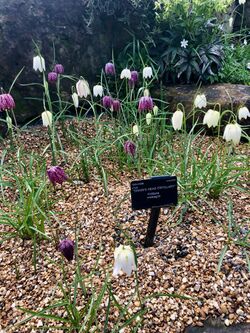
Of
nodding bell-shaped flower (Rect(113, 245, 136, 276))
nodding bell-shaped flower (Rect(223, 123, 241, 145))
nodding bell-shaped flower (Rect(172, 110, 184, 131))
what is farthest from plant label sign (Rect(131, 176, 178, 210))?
nodding bell-shaped flower (Rect(172, 110, 184, 131))

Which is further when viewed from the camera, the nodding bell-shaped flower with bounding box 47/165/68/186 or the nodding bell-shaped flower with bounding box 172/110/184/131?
the nodding bell-shaped flower with bounding box 172/110/184/131

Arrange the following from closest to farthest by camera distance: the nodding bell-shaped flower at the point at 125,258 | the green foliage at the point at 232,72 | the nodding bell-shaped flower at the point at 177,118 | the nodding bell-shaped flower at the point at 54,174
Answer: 1. the nodding bell-shaped flower at the point at 125,258
2. the nodding bell-shaped flower at the point at 54,174
3. the nodding bell-shaped flower at the point at 177,118
4. the green foliage at the point at 232,72

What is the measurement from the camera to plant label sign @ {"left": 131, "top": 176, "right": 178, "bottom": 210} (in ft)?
4.74

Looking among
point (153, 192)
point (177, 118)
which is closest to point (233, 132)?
point (177, 118)

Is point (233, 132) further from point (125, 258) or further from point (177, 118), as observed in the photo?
point (125, 258)

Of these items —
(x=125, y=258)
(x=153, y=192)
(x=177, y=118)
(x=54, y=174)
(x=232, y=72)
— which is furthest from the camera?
(x=232, y=72)

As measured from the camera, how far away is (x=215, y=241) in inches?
68.7

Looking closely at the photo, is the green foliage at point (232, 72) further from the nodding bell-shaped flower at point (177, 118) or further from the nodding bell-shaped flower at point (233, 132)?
the nodding bell-shaped flower at point (233, 132)

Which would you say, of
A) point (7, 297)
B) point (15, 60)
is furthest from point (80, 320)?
point (15, 60)

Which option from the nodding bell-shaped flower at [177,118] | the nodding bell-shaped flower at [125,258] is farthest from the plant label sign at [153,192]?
the nodding bell-shaped flower at [177,118]

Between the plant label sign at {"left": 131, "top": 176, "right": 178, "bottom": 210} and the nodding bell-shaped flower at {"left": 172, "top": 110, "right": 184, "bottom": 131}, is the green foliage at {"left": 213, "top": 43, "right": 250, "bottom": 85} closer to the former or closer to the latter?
the nodding bell-shaped flower at {"left": 172, "top": 110, "right": 184, "bottom": 131}

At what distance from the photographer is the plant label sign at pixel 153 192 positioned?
1.44 metres

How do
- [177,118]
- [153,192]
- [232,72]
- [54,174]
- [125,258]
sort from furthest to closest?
[232,72] → [177,118] → [54,174] → [153,192] → [125,258]

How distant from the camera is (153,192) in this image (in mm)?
1460
